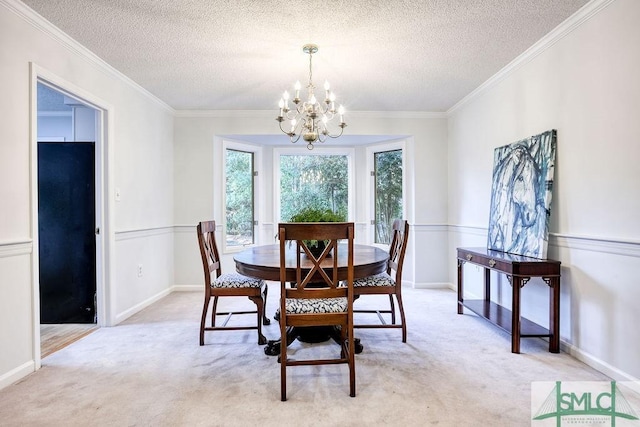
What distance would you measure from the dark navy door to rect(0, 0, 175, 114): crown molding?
0.72 meters

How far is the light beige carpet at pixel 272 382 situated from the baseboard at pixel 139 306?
285 millimetres

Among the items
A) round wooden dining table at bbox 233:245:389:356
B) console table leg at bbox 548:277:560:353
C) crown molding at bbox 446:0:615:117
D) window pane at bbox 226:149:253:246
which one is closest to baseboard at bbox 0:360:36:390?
round wooden dining table at bbox 233:245:389:356

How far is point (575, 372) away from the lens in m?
2.25

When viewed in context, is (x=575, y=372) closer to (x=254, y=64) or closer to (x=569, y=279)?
(x=569, y=279)

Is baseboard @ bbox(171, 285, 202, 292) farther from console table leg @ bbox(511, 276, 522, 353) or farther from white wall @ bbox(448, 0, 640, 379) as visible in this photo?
white wall @ bbox(448, 0, 640, 379)

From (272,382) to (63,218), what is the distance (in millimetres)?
2634

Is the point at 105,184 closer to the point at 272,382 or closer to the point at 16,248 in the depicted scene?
the point at 16,248

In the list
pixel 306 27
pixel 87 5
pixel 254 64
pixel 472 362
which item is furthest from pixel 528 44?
pixel 87 5

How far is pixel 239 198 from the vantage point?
523 centimetres

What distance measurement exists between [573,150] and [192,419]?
9.73ft

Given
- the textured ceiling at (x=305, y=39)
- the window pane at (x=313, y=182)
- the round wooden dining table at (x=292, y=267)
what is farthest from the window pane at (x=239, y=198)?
the round wooden dining table at (x=292, y=267)

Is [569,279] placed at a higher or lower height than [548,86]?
lower

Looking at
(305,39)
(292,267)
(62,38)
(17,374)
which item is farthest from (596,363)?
(62,38)

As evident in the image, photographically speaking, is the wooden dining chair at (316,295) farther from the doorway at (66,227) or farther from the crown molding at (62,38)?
the doorway at (66,227)
